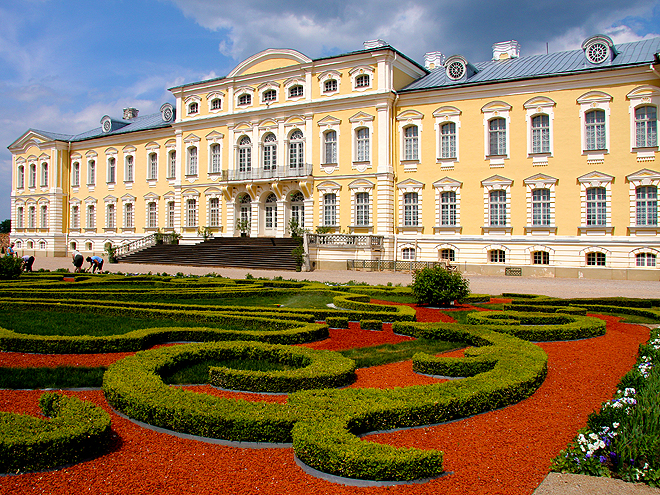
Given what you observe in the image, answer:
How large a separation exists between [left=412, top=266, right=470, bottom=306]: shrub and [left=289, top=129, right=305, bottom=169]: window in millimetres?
21960

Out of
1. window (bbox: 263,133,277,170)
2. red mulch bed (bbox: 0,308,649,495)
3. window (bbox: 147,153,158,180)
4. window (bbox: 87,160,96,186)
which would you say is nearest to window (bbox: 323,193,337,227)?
window (bbox: 263,133,277,170)

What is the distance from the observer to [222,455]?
4086 millimetres

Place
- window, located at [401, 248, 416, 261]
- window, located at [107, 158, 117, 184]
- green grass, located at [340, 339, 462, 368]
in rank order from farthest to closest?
window, located at [107, 158, 117, 184] < window, located at [401, 248, 416, 261] < green grass, located at [340, 339, 462, 368]

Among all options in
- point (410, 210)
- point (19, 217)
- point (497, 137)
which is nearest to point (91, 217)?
point (19, 217)

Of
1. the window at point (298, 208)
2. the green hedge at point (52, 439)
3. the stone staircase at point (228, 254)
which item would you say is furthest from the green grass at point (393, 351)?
the window at point (298, 208)

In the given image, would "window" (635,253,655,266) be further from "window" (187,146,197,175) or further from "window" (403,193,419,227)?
"window" (187,146,197,175)

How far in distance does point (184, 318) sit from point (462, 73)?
24640 mm

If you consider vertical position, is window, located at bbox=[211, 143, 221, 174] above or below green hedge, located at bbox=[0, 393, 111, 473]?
above

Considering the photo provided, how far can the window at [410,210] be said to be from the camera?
30.2 metres

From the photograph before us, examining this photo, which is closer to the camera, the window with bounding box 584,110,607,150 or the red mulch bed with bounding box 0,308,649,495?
the red mulch bed with bounding box 0,308,649,495

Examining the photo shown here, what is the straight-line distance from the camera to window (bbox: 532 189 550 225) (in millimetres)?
26766

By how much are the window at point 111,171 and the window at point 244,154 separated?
14.1 metres

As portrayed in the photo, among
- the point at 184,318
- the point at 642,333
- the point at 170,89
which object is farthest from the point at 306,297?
the point at 170,89

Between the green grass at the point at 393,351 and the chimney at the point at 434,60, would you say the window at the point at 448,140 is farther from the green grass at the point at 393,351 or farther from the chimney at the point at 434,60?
the green grass at the point at 393,351
